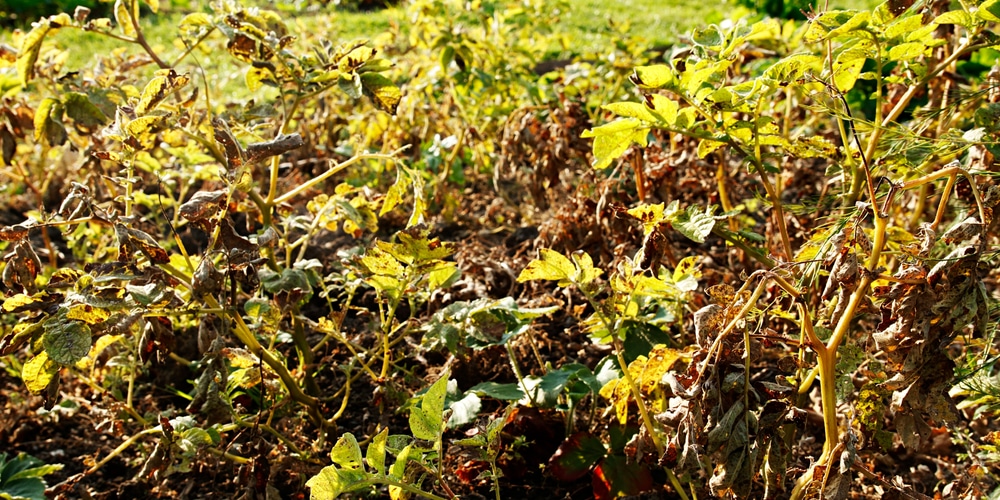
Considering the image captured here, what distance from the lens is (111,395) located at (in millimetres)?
1975

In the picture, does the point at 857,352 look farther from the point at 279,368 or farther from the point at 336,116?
the point at 336,116

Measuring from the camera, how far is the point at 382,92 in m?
1.77

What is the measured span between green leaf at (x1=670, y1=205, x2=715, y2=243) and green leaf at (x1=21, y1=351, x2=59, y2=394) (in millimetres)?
1082

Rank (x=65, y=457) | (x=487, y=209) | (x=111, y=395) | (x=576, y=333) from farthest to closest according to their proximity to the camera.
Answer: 1. (x=487, y=209)
2. (x=576, y=333)
3. (x=65, y=457)
4. (x=111, y=395)

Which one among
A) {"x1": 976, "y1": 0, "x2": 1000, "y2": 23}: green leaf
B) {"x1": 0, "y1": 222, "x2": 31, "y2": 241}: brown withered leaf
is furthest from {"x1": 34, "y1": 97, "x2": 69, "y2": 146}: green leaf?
{"x1": 976, "y1": 0, "x2": 1000, "y2": 23}: green leaf

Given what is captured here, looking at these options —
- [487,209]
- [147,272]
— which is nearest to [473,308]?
[147,272]

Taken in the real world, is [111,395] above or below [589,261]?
below

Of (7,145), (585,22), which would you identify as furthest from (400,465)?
(585,22)

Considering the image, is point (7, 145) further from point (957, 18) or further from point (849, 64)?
point (957, 18)

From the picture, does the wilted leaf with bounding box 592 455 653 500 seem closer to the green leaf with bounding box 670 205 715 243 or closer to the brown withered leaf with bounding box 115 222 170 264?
the green leaf with bounding box 670 205 715 243

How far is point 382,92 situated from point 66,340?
76 cm

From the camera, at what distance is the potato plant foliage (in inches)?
49.3

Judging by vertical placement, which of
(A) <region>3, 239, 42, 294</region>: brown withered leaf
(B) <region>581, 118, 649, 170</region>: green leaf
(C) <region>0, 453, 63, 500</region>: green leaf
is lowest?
(C) <region>0, 453, 63, 500</region>: green leaf

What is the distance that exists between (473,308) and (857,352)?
73 cm
